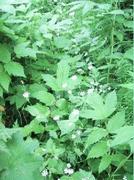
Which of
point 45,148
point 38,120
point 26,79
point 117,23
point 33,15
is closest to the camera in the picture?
point 45,148

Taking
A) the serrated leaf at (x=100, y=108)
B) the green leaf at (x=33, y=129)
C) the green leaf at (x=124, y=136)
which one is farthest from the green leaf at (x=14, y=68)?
the green leaf at (x=124, y=136)

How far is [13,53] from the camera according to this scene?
360cm

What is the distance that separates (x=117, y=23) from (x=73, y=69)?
19.6 inches

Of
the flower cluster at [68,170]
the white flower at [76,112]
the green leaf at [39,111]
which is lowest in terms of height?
the flower cluster at [68,170]

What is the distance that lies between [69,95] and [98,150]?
0.71 meters

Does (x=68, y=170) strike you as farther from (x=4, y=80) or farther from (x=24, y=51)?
(x=24, y=51)

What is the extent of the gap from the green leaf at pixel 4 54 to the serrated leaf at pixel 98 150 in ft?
4.02

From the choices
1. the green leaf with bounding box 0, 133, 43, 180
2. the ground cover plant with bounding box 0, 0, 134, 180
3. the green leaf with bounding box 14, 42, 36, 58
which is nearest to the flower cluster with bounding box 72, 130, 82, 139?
the ground cover plant with bounding box 0, 0, 134, 180

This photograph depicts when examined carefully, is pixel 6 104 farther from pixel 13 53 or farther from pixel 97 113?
pixel 97 113

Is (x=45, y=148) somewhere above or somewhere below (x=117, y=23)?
below

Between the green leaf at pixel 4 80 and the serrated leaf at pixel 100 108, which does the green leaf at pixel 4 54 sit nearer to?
the green leaf at pixel 4 80

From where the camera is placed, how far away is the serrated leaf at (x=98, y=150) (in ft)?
8.11

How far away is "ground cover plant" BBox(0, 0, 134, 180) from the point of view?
2.44 metres

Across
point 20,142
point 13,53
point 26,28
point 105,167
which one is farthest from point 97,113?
point 26,28
